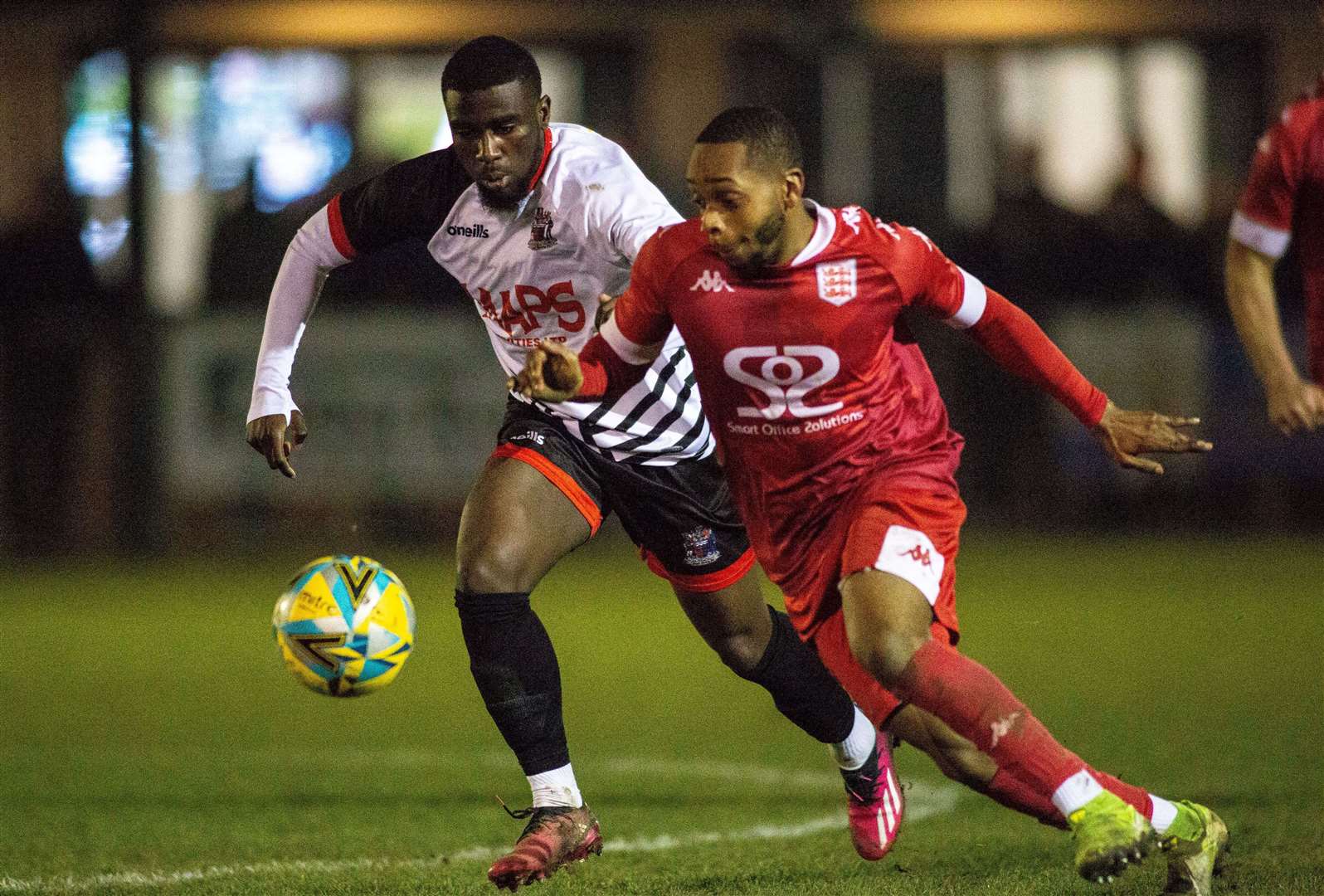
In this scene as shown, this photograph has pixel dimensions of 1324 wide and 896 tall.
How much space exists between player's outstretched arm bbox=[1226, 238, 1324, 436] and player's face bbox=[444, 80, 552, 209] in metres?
1.99

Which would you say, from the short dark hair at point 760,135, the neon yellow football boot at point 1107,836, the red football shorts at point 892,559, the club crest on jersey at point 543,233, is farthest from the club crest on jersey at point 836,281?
the neon yellow football boot at point 1107,836

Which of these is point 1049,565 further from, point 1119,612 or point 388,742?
point 388,742

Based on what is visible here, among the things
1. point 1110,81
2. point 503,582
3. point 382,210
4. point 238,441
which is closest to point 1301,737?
point 503,582

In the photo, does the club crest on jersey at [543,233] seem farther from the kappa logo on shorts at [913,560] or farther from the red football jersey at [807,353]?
the kappa logo on shorts at [913,560]

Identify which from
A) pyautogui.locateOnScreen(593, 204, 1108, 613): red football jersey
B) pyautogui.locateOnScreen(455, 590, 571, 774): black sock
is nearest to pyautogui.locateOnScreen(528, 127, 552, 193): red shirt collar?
pyautogui.locateOnScreen(593, 204, 1108, 613): red football jersey

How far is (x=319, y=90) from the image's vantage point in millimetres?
20656

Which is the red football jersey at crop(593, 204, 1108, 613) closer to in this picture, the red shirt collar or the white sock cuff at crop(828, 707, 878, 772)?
the red shirt collar

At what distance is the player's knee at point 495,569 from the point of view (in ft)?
17.4

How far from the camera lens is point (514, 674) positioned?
533 centimetres

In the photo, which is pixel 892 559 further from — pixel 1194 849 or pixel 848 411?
pixel 1194 849

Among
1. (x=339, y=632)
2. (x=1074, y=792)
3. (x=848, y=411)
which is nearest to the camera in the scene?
(x=1074, y=792)

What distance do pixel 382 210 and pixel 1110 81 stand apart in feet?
57.0

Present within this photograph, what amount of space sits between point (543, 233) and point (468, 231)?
0.82 feet

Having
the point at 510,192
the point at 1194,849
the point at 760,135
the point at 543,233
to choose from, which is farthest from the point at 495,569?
the point at 1194,849
